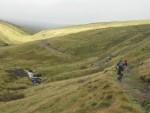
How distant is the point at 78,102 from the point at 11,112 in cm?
2312

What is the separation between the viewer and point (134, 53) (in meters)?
154

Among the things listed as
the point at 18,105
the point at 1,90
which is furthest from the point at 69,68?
the point at 18,105

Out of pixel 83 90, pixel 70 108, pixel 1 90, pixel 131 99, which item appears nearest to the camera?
pixel 131 99

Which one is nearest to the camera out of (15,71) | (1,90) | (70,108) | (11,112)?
(70,108)

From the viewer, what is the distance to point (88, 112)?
64.5 m

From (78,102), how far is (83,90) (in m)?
A: 7.04

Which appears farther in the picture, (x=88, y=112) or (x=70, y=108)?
(x=70, y=108)

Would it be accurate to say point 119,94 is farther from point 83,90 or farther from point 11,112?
point 11,112

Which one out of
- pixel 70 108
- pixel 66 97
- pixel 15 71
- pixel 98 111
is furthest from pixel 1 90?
pixel 98 111

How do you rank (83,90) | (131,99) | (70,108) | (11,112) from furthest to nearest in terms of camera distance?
(11,112) → (83,90) → (70,108) → (131,99)

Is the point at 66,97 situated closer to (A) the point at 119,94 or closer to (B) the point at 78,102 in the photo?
(B) the point at 78,102

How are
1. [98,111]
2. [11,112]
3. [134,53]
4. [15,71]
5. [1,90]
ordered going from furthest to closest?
[15,71], [134,53], [1,90], [11,112], [98,111]

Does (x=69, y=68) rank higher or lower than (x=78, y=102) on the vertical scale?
lower

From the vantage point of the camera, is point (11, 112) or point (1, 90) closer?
point (11, 112)
